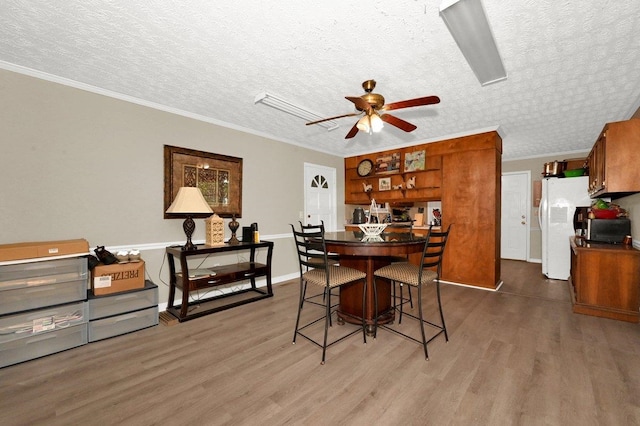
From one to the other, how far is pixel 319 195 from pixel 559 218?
419cm

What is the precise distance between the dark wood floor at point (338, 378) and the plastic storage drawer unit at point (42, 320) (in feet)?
0.77

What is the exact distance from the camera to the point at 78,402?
1688 mm

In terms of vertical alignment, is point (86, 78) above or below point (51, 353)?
above

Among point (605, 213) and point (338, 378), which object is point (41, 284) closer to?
point (338, 378)

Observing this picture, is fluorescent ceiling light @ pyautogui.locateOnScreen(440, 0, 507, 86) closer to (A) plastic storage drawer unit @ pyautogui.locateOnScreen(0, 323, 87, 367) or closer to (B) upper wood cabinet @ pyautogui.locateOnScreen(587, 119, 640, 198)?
(B) upper wood cabinet @ pyautogui.locateOnScreen(587, 119, 640, 198)

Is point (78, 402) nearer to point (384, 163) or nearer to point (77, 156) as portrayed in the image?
point (77, 156)

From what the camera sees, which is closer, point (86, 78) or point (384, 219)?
point (86, 78)

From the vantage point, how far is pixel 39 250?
2.18m

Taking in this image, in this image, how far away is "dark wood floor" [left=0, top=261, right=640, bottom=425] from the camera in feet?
5.17

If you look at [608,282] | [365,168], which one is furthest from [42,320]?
[608,282]

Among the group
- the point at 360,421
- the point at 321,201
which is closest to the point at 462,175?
the point at 321,201

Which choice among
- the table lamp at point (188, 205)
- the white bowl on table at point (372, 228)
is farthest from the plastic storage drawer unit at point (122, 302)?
the white bowl on table at point (372, 228)

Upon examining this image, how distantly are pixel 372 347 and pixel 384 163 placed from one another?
12.3 ft

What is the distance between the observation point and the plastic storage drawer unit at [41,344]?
6.79 ft
